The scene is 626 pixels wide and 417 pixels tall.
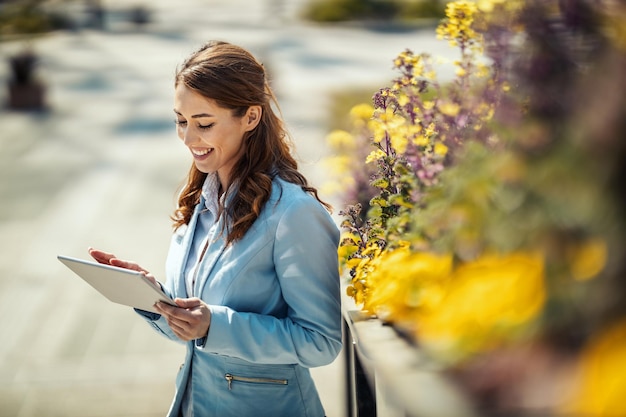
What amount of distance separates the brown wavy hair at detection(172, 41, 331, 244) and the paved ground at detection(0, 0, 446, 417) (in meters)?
0.24

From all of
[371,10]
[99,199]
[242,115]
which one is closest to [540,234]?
[242,115]

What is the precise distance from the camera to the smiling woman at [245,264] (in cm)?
207

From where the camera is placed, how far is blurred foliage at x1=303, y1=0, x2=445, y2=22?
84.0ft

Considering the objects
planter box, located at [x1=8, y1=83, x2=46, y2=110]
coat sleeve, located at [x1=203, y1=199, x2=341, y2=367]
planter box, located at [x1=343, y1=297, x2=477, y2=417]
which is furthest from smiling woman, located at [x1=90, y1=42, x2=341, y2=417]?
planter box, located at [x1=8, y1=83, x2=46, y2=110]

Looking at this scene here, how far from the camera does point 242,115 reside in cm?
225

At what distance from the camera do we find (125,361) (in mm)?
4691

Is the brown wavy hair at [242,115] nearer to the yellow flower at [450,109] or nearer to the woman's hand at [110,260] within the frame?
the woman's hand at [110,260]

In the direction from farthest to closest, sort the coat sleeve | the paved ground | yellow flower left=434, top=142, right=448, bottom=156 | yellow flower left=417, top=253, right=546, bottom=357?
1. the paved ground
2. the coat sleeve
3. yellow flower left=434, top=142, right=448, bottom=156
4. yellow flower left=417, top=253, right=546, bottom=357

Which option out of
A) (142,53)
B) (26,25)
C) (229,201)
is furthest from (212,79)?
(26,25)

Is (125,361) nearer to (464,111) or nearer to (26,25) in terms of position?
(464,111)

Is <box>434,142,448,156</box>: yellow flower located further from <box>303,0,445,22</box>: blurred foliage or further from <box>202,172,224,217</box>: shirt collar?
<box>303,0,445,22</box>: blurred foliage

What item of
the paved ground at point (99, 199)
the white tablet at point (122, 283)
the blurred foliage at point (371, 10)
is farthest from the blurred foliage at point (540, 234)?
the blurred foliage at point (371, 10)

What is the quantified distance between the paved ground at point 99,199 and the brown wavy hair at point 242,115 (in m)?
0.24

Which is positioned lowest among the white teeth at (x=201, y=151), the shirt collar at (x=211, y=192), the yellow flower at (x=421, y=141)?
the shirt collar at (x=211, y=192)
